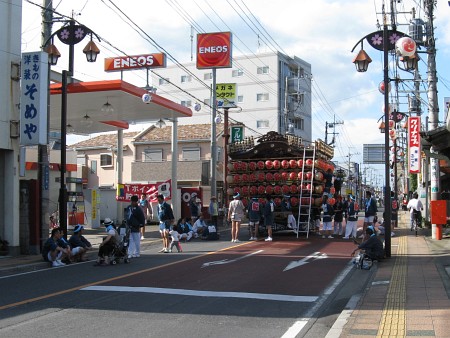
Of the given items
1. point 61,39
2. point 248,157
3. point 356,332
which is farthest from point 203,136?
point 356,332

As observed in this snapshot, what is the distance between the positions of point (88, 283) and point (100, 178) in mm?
35315

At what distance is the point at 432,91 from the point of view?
22.0 m

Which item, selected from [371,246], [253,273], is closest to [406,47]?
[371,246]

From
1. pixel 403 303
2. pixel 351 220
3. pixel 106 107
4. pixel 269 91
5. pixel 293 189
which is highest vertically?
pixel 269 91

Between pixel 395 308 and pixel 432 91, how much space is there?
642 inches

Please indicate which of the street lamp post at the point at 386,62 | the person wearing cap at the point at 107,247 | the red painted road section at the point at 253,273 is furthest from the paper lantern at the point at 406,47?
the person wearing cap at the point at 107,247

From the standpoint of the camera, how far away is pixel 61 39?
1691 centimetres

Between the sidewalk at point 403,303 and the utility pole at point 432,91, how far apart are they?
24.6 ft

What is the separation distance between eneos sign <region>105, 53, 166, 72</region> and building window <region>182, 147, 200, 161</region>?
15929mm

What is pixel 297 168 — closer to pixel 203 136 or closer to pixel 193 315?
pixel 193 315

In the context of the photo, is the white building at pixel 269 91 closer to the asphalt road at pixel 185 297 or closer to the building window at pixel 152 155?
the building window at pixel 152 155

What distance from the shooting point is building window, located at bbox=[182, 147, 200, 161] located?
43188 millimetres

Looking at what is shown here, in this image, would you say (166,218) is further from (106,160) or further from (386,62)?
(106,160)

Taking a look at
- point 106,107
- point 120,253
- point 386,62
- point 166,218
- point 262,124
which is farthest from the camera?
point 262,124
